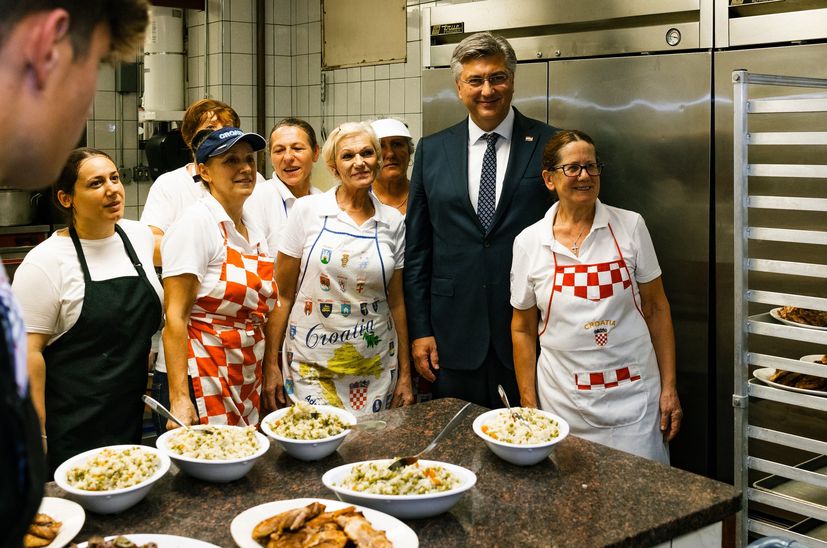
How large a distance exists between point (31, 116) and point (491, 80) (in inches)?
104

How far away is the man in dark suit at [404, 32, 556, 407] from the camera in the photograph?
3.25 m

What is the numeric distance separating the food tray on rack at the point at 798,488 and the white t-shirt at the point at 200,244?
1770 mm

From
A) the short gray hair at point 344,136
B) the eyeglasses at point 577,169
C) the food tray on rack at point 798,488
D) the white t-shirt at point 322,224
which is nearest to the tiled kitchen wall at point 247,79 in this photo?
the short gray hair at point 344,136

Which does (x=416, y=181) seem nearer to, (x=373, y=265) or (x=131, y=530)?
(x=373, y=265)

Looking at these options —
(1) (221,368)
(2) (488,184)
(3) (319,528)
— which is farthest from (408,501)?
(2) (488,184)

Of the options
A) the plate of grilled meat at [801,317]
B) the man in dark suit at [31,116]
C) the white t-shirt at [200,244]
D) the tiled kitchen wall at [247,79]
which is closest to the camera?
the man in dark suit at [31,116]

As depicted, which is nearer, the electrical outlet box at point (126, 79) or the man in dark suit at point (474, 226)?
the man in dark suit at point (474, 226)

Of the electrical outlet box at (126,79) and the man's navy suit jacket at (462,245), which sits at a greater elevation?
the electrical outlet box at (126,79)

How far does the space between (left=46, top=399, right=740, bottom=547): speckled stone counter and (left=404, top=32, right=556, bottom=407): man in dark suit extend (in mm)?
1011

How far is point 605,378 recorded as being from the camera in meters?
2.94

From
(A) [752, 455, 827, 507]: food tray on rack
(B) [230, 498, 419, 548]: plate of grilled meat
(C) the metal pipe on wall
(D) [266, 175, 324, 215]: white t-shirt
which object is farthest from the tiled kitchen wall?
(B) [230, 498, 419, 548]: plate of grilled meat

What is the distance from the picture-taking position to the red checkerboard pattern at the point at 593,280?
2.91 meters

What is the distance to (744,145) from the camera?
7.42 ft

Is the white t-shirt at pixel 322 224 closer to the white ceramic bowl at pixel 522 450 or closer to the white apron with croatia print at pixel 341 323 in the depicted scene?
the white apron with croatia print at pixel 341 323
